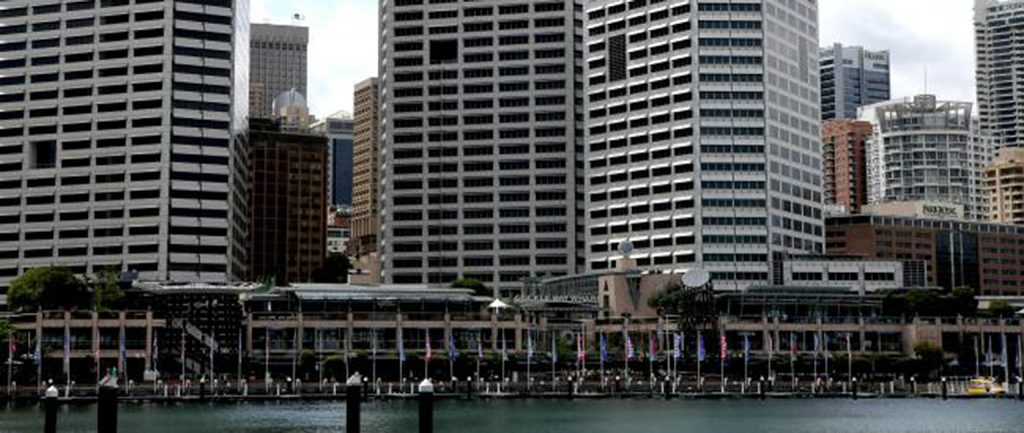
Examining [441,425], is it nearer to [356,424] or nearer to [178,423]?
[178,423]

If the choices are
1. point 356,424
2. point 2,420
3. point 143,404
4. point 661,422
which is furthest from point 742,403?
point 356,424

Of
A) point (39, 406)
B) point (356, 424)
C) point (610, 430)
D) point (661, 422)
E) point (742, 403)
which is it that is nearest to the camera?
point (356, 424)

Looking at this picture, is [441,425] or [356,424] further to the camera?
[441,425]

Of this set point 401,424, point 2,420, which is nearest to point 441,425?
point 401,424

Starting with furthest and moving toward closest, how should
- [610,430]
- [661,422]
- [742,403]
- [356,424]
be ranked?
1. [742,403]
2. [661,422]
3. [610,430]
4. [356,424]

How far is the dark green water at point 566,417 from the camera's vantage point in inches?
5896

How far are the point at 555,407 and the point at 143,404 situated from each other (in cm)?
4785

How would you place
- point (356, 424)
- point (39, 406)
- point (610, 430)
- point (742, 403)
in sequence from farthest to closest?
point (742, 403), point (39, 406), point (610, 430), point (356, 424)

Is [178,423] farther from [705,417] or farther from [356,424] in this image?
[356,424]

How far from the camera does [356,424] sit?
3433 inches

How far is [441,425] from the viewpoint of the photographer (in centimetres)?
15375

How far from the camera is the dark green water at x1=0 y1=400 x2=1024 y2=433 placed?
14975 cm

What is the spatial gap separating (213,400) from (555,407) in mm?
41547

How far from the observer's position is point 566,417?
168125 millimetres
